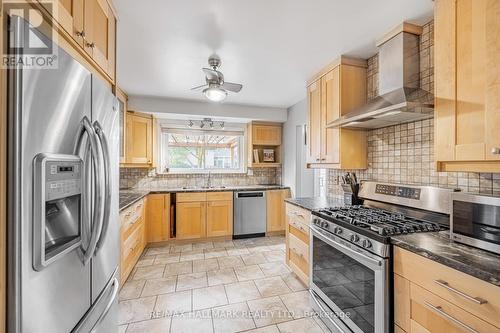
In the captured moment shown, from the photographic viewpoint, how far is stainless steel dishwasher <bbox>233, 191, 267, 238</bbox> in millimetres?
4082

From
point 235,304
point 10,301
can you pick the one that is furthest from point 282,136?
point 10,301

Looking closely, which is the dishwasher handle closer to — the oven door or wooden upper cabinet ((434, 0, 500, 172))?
the oven door

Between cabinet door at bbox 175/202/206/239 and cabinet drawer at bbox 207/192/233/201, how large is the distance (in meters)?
0.16

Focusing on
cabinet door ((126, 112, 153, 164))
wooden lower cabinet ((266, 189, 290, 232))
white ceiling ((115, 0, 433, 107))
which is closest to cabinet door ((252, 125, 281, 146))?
wooden lower cabinet ((266, 189, 290, 232))

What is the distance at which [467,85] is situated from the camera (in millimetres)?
1262

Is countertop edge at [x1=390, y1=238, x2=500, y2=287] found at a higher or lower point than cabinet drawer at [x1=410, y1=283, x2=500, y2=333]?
higher

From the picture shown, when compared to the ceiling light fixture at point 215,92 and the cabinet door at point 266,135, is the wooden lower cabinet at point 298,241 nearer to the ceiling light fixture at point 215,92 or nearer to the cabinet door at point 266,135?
the ceiling light fixture at point 215,92

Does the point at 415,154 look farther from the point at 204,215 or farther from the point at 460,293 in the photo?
the point at 204,215

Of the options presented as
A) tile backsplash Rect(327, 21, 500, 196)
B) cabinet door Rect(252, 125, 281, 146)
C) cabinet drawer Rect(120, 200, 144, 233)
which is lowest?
cabinet drawer Rect(120, 200, 144, 233)

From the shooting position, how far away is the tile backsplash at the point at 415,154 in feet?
5.08

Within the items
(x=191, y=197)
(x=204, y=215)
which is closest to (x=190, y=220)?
(x=204, y=215)

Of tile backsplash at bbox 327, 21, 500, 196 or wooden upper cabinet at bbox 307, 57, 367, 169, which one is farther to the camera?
wooden upper cabinet at bbox 307, 57, 367, 169

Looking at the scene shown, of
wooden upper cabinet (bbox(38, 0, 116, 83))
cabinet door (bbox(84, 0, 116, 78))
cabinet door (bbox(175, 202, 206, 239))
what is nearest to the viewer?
wooden upper cabinet (bbox(38, 0, 116, 83))

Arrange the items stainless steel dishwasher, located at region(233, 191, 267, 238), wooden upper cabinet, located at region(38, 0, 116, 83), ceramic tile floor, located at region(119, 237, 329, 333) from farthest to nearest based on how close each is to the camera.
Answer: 1. stainless steel dishwasher, located at region(233, 191, 267, 238)
2. ceramic tile floor, located at region(119, 237, 329, 333)
3. wooden upper cabinet, located at region(38, 0, 116, 83)
